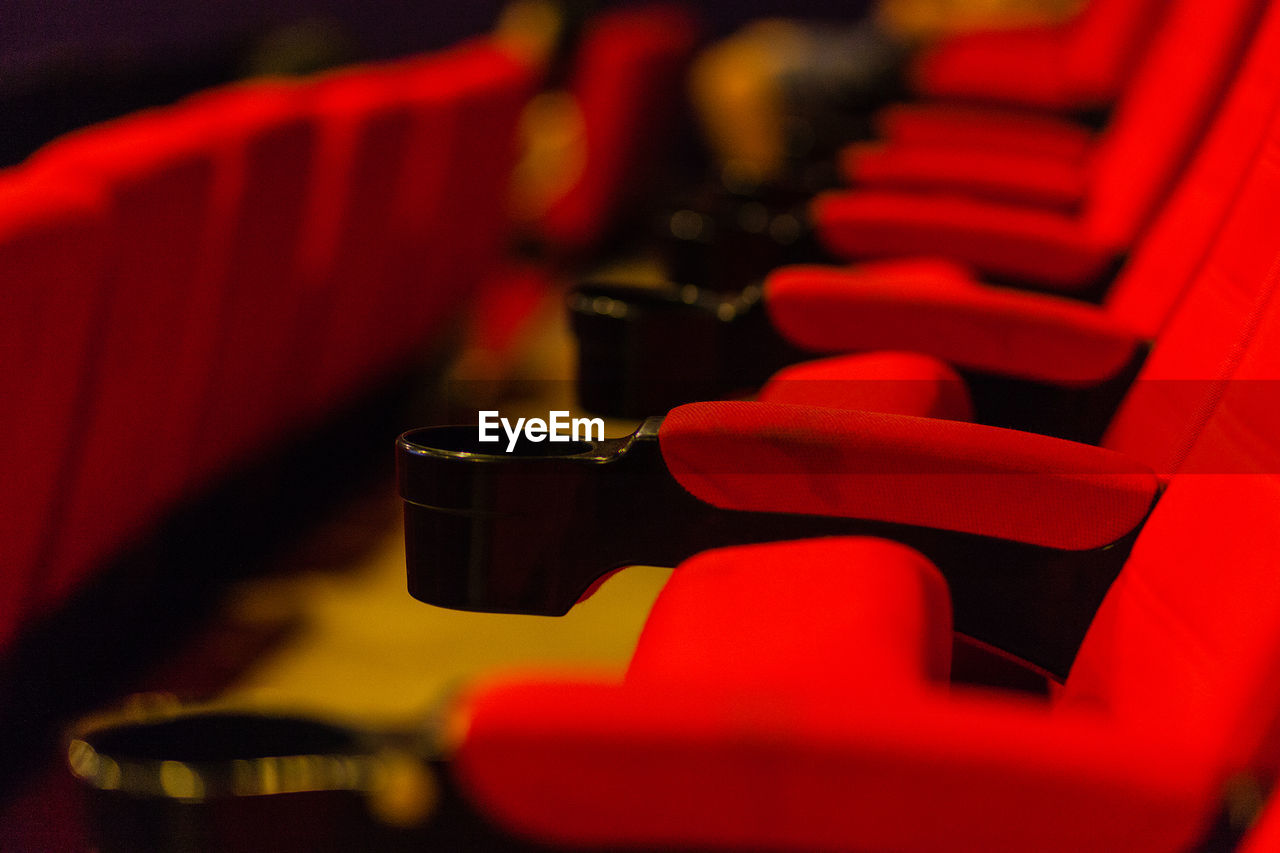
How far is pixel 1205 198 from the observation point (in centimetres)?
89

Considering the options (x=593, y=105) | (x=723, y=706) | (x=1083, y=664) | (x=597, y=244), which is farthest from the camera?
(x=597, y=244)

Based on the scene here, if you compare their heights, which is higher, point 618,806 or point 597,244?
point 618,806

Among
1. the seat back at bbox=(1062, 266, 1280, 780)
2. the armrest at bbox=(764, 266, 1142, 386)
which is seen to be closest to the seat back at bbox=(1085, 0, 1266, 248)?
the armrest at bbox=(764, 266, 1142, 386)

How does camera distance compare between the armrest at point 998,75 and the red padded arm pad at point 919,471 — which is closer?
the red padded arm pad at point 919,471

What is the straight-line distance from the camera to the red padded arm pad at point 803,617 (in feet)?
1.60

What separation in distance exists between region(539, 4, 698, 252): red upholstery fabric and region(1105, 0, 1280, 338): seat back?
1.67 m

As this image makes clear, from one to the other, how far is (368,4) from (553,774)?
2.43 m

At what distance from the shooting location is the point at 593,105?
2.57 m

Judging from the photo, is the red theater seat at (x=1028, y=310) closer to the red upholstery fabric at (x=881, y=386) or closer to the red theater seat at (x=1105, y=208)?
the red upholstery fabric at (x=881, y=386)

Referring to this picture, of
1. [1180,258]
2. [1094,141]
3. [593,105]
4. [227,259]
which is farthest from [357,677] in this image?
[593,105]

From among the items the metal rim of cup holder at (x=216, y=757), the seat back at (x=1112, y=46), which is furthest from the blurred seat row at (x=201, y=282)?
the seat back at (x=1112, y=46)

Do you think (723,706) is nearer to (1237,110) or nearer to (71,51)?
(1237,110)

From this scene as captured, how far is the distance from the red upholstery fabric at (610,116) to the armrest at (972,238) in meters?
1.38

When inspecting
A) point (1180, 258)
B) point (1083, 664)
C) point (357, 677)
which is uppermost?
point (1180, 258)
